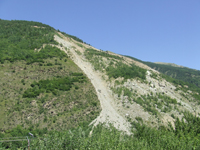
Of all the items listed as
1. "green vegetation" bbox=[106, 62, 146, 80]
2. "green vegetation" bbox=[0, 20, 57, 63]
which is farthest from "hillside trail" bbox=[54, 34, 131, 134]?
"green vegetation" bbox=[0, 20, 57, 63]

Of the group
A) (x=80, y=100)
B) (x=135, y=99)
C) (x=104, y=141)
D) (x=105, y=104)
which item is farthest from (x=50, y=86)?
(x=104, y=141)

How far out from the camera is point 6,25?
214 ft

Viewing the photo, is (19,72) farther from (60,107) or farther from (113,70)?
(113,70)

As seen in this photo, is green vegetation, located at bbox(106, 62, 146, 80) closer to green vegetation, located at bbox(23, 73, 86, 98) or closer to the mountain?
the mountain

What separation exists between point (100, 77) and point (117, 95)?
366 inches

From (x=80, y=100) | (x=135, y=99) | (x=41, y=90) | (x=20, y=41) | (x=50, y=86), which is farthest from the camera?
(x=20, y=41)

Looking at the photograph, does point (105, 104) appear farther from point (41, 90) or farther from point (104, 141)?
point (104, 141)

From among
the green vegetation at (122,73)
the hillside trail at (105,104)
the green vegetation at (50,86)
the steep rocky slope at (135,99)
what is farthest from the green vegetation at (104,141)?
the green vegetation at (122,73)

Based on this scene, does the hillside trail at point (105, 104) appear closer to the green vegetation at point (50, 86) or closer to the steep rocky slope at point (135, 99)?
the steep rocky slope at point (135, 99)

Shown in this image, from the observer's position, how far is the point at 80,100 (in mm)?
31641

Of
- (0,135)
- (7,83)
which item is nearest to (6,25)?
(7,83)

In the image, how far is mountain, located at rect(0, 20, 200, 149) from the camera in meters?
21.7

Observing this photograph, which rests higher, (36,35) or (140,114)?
(36,35)

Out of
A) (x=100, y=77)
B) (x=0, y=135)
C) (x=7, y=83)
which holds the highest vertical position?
(x=100, y=77)
